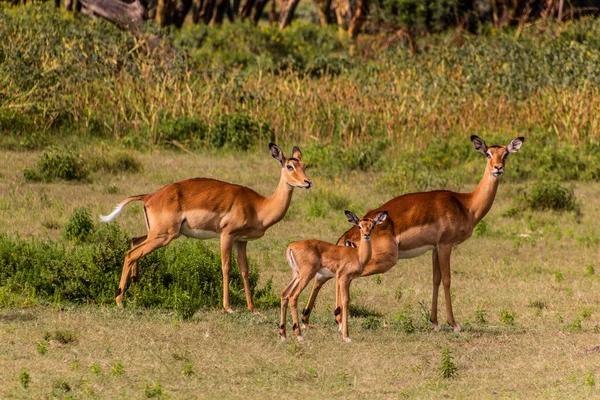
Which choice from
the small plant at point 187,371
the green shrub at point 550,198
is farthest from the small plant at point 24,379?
the green shrub at point 550,198

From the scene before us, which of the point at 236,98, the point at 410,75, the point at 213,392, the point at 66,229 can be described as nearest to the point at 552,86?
the point at 410,75

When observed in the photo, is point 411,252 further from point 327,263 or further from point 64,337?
point 64,337

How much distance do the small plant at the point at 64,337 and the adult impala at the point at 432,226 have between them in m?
1.94

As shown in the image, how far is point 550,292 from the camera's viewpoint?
40.4 feet

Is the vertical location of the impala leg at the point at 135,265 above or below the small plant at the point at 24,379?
below

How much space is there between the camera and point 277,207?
1038 centimetres

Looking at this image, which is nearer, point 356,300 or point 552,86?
point 356,300

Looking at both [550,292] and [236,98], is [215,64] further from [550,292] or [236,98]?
[550,292]

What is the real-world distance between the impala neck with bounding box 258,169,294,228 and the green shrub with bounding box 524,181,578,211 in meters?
6.94

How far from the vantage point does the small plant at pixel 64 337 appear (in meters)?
9.16

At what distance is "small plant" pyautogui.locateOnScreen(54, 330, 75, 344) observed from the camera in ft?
30.0

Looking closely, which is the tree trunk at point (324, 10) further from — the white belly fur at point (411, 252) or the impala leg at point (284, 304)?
the impala leg at point (284, 304)

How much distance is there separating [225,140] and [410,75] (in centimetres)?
497

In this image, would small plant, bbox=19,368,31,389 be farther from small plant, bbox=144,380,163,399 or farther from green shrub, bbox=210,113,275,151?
green shrub, bbox=210,113,275,151
